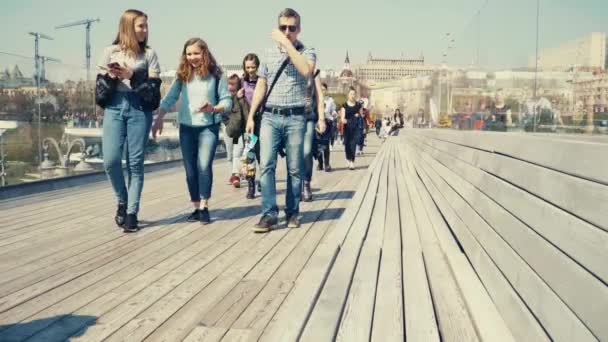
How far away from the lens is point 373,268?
126 inches

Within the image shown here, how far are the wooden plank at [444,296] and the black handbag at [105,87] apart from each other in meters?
2.87

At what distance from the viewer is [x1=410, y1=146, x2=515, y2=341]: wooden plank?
2.19m

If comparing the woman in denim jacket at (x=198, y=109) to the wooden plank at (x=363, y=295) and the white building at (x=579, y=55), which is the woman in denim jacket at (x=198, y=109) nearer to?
the wooden plank at (x=363, y=295)

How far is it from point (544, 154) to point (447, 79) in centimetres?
850

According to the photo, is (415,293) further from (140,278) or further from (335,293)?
(140,278)

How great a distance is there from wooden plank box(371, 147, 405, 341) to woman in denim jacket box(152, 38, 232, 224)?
210cm

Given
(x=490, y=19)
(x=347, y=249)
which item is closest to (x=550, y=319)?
(x=347, y=249)

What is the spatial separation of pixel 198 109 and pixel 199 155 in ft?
1.45

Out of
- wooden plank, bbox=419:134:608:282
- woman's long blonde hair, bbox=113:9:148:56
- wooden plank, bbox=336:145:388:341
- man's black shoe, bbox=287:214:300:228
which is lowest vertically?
man's black shoe, bbox=287:214:300:228

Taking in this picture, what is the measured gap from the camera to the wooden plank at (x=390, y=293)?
2243mm

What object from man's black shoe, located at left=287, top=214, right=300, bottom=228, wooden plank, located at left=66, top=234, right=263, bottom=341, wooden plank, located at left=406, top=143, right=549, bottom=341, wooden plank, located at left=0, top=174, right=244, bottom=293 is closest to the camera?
wooden plank, located at left=406, top=143, right=549, bottom=341

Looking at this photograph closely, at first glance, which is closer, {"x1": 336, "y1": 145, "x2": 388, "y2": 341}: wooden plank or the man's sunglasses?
{"x1": 336, "y1": 145, "x2": 388, "y2": 341}: wooden plank

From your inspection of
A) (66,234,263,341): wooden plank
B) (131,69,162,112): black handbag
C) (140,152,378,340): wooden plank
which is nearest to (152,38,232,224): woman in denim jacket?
(131,69,162,112): black handbag

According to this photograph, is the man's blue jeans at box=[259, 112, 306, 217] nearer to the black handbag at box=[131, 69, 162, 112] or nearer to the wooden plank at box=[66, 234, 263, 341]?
the wooden plank at box=[66, 234, 263, 341]
